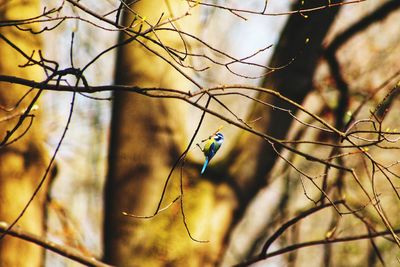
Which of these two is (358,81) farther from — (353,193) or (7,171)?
(7,171)

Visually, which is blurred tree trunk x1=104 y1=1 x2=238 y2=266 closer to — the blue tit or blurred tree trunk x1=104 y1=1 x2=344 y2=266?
blurred tree trunk x1=104 y1=1 x2=344 y2=266

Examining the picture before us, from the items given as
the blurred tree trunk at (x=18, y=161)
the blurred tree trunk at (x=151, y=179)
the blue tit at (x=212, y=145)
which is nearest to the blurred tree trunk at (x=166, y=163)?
the blurred tree trunk at (x=151, y=179)

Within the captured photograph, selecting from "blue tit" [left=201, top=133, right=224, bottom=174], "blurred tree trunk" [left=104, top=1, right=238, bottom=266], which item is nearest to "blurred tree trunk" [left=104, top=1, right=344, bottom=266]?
"blurred tree trunk" [left=104, top=1, right=238, bottom=266]

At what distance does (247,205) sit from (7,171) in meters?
1.42

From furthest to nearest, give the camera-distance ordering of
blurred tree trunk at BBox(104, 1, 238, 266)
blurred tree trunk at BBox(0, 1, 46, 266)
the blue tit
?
blurred tree trunk at BBox(104, 1, 238, 266)
blurred tree trunk at BBox(0, 1, 46, 266)
the blue tit

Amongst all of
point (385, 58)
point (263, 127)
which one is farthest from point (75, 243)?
point (385, 58)

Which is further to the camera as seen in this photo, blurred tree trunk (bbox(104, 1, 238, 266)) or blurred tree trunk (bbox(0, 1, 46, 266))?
blurred tree trunk (bbox(104, 1, 238, 266))

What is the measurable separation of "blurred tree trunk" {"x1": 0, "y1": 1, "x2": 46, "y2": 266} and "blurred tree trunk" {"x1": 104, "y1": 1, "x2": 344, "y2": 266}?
19.3 inches

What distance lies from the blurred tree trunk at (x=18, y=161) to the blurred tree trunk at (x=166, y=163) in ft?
1.61

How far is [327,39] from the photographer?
321 cm

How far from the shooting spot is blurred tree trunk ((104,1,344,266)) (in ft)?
9.72

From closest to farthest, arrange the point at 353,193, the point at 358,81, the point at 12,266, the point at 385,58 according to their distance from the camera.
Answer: the point at 12,266, the point at 358,81, the point at 385,58, the point at 353,193

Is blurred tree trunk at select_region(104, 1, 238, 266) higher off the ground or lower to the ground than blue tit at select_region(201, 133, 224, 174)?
higher

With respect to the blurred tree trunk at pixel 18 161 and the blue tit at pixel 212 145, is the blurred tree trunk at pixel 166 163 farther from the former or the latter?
the blue tit at pixel 212 145
